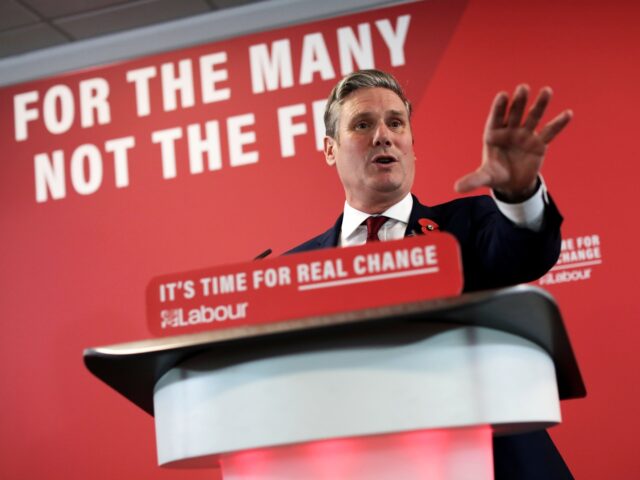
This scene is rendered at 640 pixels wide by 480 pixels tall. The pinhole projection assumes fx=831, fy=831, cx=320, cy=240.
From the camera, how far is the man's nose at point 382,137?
6.00 ft

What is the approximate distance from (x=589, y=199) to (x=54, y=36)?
8.23 feet

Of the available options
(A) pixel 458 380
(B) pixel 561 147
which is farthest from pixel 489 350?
(B) pixel 561 147

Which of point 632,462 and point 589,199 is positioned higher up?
point 589,199

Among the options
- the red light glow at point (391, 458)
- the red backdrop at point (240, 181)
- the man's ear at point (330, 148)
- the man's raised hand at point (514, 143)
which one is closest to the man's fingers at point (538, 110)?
the man's raised hand at point (514, 143)

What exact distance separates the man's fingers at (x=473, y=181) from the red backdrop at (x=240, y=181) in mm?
2061

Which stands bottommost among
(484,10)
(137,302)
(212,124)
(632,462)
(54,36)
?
(632,462)

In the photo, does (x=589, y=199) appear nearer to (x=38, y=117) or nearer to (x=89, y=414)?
(x=89, y=414)

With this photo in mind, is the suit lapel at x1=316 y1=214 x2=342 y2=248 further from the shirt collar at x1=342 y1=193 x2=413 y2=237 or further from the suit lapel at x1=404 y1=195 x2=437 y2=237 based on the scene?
the suit lapel at x1=404 y1=195 x2=437 y2=237

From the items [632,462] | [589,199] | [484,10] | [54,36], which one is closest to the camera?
[632,462]

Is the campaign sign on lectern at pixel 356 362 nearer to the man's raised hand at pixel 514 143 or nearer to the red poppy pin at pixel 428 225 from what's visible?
the man's raised hand at pixel 514 143

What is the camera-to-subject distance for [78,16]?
3734 millimetres

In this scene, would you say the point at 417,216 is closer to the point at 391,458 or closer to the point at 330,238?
the point at 330,238

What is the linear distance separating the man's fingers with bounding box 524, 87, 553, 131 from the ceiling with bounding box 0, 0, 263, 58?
113 inches

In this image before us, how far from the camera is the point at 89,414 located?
340 cm
